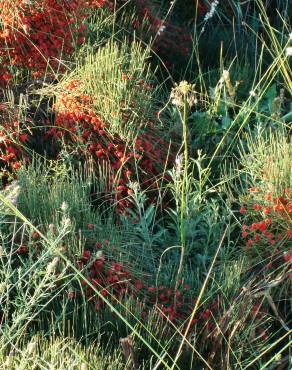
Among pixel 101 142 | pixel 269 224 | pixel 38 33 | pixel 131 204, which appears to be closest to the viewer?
pixel 269 224

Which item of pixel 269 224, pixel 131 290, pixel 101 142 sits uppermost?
pixel 269 224

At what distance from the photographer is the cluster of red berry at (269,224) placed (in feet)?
9.70

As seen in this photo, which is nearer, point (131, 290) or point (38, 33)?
point (131, 290)

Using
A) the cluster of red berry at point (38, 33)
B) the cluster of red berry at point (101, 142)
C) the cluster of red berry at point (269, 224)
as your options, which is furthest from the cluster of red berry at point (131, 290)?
the cluster of red berry at point (38, 33)

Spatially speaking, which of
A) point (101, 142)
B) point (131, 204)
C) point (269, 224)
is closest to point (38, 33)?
point (101, 142)

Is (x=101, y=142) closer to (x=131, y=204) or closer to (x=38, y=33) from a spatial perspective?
(x=131, y=204)

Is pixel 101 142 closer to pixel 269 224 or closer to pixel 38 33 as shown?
pixel 38 33

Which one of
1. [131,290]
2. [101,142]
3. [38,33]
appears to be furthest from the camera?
[38,33]

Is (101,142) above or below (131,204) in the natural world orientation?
above

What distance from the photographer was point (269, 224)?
120 inches

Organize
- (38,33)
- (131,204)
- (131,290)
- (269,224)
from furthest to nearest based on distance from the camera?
(38,33) → (131,204) → (269,224) → (131,290)

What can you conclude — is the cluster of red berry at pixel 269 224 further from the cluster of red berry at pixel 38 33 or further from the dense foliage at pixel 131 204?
the cluster of red berry at pixel 38 33

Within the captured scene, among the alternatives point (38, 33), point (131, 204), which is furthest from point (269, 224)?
point (38, 33)

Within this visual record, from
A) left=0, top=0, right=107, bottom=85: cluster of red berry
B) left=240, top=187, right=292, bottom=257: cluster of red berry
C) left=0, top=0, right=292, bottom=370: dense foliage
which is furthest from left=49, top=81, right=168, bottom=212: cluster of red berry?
left=240, top=187, right=292, bottom=257: cluster of red berry
